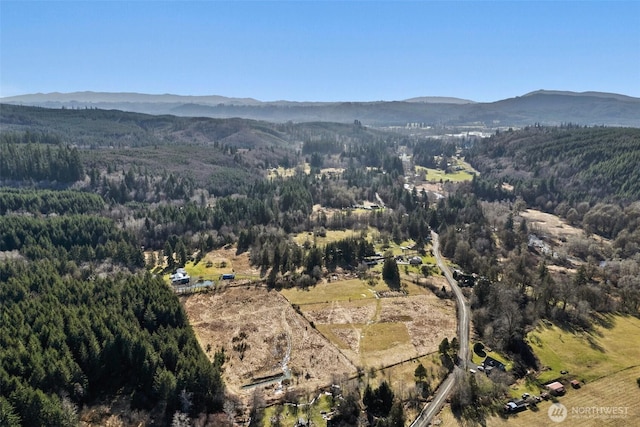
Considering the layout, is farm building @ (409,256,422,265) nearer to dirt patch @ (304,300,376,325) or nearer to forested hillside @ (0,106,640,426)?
forested hillside @ (0,106,640,426)

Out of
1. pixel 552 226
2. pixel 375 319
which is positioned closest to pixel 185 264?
pixel 375 319

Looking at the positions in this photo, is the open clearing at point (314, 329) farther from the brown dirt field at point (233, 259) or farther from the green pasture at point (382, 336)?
the brown dirt field at point (233, 259)

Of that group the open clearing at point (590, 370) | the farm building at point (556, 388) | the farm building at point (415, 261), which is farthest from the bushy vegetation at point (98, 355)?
the farm building at point (415, 261)

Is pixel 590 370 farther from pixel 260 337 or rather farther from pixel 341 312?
pixel 260 337

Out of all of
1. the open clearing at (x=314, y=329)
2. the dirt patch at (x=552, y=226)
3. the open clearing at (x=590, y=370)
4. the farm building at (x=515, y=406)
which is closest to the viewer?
the open clearing at (x=590, y=370)

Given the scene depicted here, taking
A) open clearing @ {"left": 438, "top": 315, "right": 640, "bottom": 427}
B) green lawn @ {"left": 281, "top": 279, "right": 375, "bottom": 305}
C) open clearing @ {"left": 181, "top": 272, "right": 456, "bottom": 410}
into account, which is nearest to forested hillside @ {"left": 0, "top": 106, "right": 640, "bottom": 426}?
green lawn @ {"left": 281, "top": 279, "right": 375, "bottom": 305}

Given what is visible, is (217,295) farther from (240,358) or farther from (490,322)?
(490,322)
